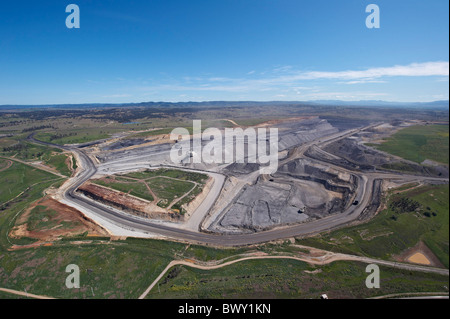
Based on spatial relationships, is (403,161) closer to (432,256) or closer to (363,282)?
(432,256)

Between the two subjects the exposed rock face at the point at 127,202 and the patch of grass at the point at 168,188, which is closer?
the exposed rock face at the point at 127,202

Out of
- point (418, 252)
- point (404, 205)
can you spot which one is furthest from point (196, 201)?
point (404, 205)

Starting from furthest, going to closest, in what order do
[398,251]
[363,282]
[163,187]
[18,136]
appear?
[18,136], [163,187], [398,251], [363,282]

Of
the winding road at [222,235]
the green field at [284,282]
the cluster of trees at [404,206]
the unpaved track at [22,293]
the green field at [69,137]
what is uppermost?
the green field at [69,137]

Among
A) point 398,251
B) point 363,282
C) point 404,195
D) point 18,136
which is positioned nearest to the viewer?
point 363,282

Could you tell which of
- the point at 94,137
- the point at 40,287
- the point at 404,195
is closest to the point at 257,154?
the point at 404,195

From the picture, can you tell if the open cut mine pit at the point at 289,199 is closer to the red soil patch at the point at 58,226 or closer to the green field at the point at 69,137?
the red soil patch at the point at 58,226

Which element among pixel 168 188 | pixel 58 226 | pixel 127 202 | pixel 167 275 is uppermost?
pixel 168 188

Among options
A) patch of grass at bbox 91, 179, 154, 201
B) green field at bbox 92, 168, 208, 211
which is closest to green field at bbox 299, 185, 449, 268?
green field at bbox 92, 168, 208, 211

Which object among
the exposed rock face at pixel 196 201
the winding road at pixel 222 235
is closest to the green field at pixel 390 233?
the winding road at pixel 222 235

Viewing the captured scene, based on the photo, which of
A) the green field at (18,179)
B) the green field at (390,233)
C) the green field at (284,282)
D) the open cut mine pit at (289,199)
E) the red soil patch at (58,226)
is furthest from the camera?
the green field at (18,179)

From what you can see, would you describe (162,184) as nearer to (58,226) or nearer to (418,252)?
(58,226)
